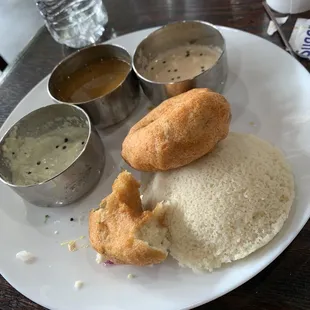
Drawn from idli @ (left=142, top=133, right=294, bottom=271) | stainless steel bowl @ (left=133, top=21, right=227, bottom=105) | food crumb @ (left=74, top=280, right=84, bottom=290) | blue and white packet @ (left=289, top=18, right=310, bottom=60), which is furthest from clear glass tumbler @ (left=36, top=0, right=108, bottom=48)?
food crumb @ (left=74, top=280, right=84, bottom=290)

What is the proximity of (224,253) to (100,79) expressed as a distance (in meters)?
0.90

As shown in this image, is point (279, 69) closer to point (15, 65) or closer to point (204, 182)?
point (204, 182)

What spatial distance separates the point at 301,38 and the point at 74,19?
0.98 m

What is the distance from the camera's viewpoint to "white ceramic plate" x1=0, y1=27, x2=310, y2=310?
1.06 meters

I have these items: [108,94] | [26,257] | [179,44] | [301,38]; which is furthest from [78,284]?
[301,38]

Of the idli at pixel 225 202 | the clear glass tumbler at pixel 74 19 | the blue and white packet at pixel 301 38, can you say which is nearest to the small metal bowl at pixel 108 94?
the clear glass tumbler at pixel 74 19

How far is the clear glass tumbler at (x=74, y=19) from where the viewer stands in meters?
1.96

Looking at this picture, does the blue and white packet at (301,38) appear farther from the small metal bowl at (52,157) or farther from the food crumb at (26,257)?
the food crumb at (26,257)

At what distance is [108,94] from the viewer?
1.50 metres

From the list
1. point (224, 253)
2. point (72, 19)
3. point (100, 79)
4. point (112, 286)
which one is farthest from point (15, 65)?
point (224, 253)

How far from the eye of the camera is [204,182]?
1.12 metres

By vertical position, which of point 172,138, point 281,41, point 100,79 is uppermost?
point 172,138

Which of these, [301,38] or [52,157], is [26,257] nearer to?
[52,157]

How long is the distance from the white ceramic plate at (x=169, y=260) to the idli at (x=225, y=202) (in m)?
0.04
